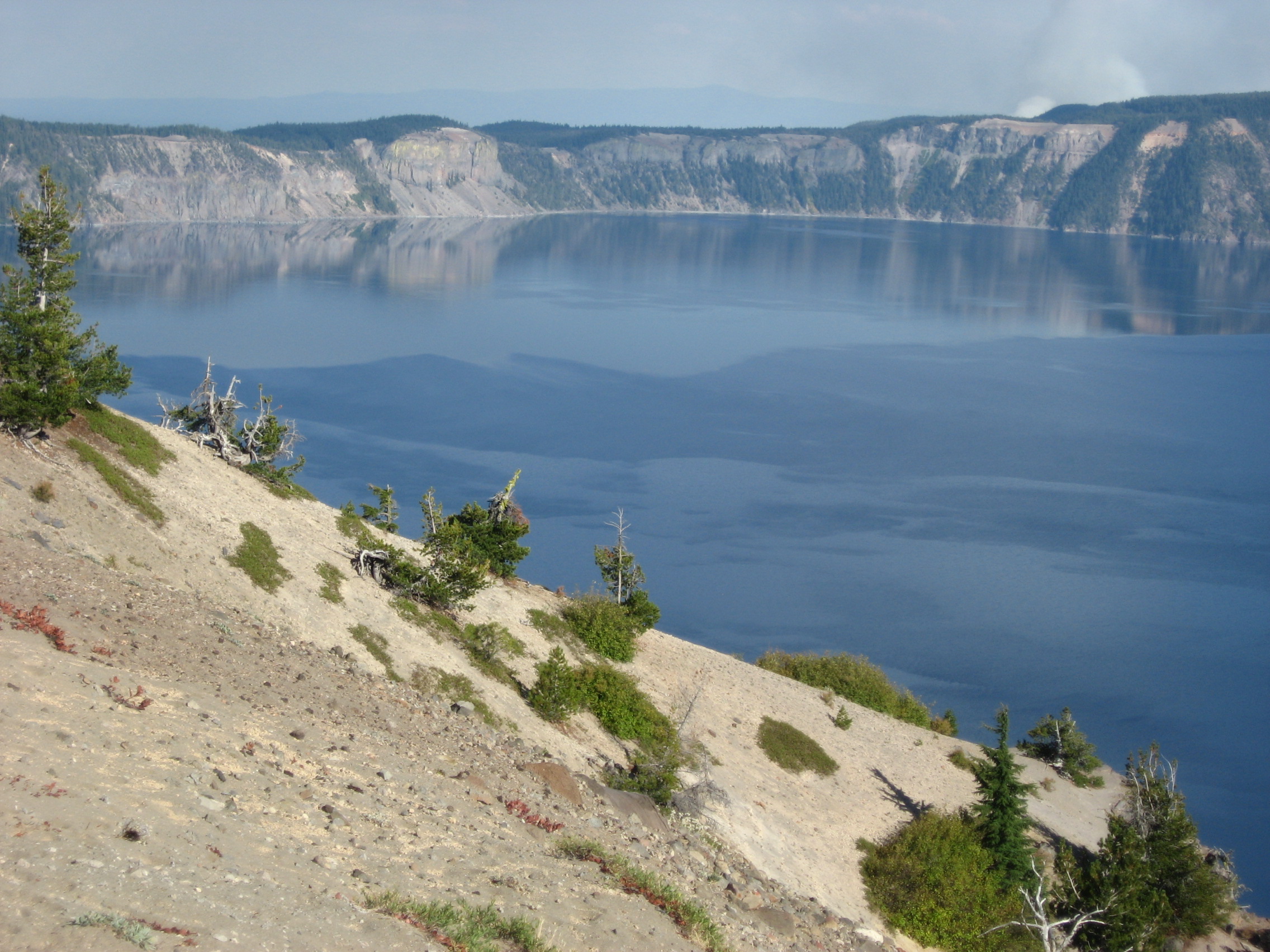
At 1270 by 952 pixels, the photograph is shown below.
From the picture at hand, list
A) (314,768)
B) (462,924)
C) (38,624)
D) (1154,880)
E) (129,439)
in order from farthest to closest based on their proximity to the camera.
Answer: (129,439) → (1154,880) → (38,624) → (314,768) → (462,924)

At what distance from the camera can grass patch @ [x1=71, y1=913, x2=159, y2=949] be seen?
943 cm

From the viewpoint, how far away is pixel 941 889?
26797 mm

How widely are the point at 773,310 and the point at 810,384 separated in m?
52.9

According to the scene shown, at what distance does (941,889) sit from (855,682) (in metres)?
12.8

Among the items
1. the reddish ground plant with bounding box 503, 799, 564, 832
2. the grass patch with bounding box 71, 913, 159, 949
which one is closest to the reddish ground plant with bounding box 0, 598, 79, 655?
the reddish ground plant with bounding box 503, 799, 564, 832

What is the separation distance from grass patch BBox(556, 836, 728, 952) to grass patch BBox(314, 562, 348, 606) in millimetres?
12596

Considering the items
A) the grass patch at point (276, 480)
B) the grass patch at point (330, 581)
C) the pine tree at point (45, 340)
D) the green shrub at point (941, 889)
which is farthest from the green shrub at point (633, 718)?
the pine tree at point (45, 340)

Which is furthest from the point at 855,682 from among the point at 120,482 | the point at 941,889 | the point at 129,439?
the point at 129,439

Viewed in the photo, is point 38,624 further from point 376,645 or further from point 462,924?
point 376,645

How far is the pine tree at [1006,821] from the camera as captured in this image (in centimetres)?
2875

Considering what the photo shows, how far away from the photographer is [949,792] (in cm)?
3334

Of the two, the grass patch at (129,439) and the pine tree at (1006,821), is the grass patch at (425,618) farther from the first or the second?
the pine tree at (1006,821)

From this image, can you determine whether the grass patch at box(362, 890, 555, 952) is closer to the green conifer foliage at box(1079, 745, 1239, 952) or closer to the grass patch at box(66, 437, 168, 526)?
the green conifer foliage at box(1079, 745, 1239, 952)

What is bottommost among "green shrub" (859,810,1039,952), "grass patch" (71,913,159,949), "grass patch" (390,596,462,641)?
"green shrub" (859,810,1039,952)
